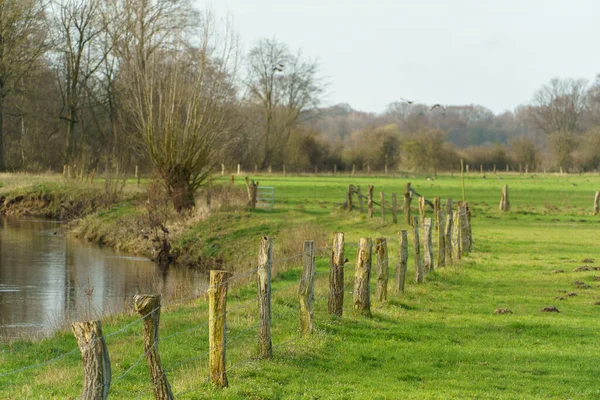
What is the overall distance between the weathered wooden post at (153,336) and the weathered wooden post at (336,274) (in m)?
5.40

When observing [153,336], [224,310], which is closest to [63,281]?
[224,310]

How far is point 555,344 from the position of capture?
42.5 ft

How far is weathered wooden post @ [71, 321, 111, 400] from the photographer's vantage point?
6605 mm

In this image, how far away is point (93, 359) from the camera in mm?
6699

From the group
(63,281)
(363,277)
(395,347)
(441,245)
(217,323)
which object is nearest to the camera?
(217,323)

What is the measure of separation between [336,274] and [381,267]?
2151mm

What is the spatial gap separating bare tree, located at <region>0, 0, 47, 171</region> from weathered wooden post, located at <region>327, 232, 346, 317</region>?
44.8m

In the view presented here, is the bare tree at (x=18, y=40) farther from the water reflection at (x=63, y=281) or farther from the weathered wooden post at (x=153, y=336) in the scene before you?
the weathered wooden post at (x=153, y=336)

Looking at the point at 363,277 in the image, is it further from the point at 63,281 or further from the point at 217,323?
the point at 63,281

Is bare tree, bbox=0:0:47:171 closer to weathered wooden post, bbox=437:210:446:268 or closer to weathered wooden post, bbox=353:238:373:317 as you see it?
weathered wooden post, bbox=437:210:446:268

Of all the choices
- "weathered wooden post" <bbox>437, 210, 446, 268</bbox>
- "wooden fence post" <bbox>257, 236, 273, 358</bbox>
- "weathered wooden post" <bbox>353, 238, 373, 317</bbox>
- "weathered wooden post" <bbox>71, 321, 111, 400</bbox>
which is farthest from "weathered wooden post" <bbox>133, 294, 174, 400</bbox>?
"weathered wooden post" <bbox>437, 210, 446, 268</bbox>

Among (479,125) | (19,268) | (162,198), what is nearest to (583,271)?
(19,268)

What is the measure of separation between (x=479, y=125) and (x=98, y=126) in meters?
127

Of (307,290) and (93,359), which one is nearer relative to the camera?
(93,359)
